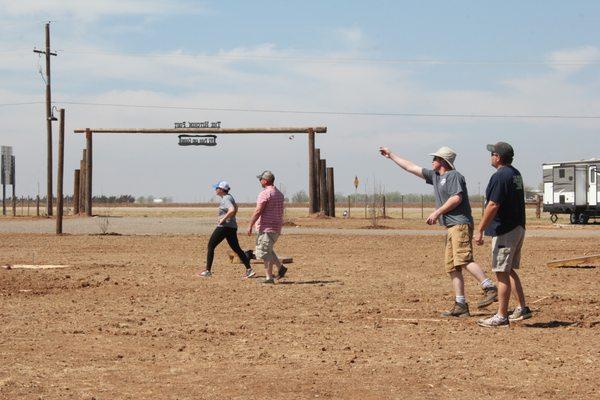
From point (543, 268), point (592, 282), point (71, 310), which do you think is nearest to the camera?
point (71, 310)

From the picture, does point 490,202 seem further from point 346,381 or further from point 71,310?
point 71,310

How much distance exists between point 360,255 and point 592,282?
7.08 meters

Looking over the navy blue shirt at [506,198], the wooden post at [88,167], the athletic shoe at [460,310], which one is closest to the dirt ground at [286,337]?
the athletic shoe at [460,310]

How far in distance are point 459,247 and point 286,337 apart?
2213 mm

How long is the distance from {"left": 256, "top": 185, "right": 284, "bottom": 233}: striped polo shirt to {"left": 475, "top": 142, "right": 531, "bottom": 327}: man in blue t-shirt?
4.96 m

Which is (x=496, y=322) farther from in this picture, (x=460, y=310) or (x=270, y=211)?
(x=270, y=211)

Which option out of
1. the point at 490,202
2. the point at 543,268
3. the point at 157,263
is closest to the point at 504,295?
the point at 490,202

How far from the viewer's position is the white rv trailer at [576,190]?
38.9m

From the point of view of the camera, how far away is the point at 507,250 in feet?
32.0

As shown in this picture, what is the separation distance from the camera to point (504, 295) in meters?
9.74

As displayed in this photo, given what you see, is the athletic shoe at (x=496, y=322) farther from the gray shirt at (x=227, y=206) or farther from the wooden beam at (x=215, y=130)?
the wooden beam at (x=215, y=130)

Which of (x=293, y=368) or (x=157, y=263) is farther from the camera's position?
(x=157, y=263)

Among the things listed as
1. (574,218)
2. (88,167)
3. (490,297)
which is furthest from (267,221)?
(88,167)

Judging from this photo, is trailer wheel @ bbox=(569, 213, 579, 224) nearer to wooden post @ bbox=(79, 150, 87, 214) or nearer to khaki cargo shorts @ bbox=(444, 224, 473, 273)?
wooden post @ bbox=(79, 150, 87, 214)
